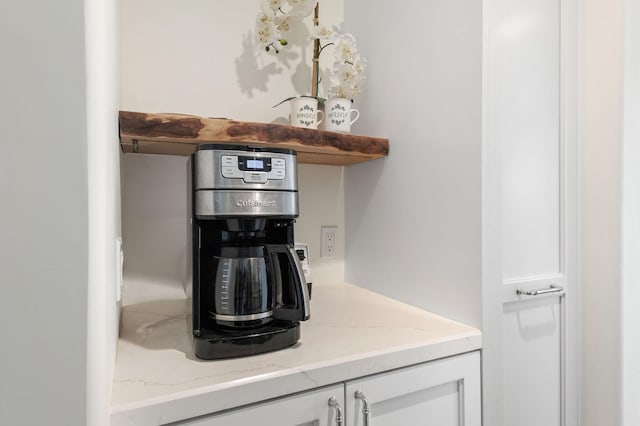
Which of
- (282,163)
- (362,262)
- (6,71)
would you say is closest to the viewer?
(6,71)

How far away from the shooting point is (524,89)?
3.24 ft

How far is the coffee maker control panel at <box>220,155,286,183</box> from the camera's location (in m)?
0.74

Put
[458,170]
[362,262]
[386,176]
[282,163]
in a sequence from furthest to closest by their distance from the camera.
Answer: [362,262] < [386,176] < [458,170] < [282,163]

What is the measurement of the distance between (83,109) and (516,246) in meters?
0.99

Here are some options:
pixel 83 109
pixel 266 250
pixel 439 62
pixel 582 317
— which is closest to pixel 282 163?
pixel 266 250

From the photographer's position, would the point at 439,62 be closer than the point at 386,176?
Yes

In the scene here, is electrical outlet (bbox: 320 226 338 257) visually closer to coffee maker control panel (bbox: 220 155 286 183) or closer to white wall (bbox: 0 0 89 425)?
coffee maker control panel (bbox: 220 155 286 183)

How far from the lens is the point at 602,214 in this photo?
3.53ft

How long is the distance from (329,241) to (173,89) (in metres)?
0.76

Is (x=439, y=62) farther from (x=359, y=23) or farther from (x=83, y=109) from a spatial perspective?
(x=83, y=109)

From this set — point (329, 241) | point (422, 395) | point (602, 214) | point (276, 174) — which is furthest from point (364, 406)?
point (602, 214)

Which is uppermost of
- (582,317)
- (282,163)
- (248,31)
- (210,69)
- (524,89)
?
(248,31)

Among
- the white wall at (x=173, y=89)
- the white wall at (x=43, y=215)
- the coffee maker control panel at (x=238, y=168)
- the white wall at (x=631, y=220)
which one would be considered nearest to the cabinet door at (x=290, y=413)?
the white wall at (x=43, y=215)

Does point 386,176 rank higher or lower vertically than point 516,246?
higher
